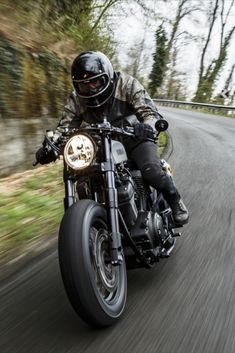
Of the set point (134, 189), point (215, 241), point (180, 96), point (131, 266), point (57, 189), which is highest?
point (134, 189)

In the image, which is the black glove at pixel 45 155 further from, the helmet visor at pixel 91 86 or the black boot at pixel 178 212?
the black boot at pixel 178 212

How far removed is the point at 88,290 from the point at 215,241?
2252mm

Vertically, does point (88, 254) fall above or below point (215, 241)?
above

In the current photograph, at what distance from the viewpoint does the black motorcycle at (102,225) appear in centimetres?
283

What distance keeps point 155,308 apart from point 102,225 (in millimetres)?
701

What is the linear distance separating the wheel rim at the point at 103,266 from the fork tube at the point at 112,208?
10 centimetres

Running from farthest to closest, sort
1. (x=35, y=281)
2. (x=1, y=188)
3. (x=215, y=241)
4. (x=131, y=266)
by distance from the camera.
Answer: (x=1, y=188)
(x=215, y=241)
(x=35, y=281)
(x=131, y=266)

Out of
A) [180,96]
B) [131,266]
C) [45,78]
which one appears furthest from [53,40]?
[180,96]

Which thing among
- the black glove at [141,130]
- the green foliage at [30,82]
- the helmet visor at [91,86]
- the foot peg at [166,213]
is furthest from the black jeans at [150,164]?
the green foliage at [30,82]

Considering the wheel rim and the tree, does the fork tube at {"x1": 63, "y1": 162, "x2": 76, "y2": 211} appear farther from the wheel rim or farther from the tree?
the tree

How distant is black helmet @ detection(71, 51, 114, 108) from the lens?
3.57 meters

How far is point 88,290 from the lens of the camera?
280cm

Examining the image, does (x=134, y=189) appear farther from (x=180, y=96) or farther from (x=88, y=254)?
(x=180, y=96)

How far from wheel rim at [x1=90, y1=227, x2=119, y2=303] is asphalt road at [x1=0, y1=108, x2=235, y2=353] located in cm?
21
